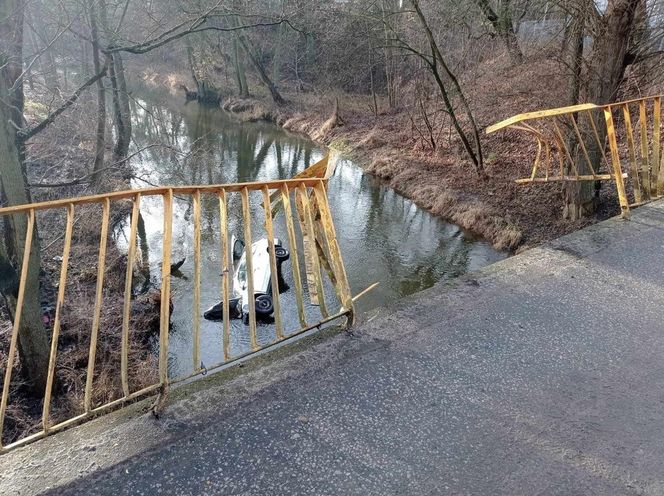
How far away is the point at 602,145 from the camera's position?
863cm

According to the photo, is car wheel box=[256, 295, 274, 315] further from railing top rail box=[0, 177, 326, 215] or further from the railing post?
the railing post

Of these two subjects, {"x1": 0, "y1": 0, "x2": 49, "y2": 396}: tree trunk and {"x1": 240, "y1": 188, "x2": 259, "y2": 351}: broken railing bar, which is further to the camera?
{"x1": 0, "y1": 0, "x2": 49, "y2": 396}: tree trunk

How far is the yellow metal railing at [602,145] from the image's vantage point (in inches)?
234

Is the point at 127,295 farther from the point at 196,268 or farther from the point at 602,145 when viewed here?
the point at 602,145

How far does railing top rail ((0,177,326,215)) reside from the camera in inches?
102

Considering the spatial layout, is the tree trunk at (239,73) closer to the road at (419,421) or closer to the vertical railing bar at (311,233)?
the vertical railing bar at (311,233)

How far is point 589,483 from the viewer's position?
105 inches

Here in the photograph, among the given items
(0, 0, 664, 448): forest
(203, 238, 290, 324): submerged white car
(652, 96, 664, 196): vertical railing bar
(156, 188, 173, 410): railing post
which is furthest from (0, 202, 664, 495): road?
(203, 238, 290, 324): submerged white car

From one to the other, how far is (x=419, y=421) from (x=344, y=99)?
2502cm

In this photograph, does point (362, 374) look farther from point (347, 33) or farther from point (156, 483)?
point (347, 33)

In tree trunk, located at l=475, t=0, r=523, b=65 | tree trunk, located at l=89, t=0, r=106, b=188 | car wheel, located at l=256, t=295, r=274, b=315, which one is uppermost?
tree trunk, located at l=475, t=0, r=523, b=65

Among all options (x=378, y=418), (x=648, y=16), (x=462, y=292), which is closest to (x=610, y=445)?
(x=378, y=418)

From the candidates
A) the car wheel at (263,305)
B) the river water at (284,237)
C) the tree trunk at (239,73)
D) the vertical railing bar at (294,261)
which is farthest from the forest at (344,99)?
the vertical railing bar at (294,261)

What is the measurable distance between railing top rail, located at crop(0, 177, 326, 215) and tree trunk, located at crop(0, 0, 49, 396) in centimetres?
347
